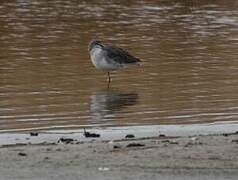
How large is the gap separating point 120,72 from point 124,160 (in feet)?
29.2

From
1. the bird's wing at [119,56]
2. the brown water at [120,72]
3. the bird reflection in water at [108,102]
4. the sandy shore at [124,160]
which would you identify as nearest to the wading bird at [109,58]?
the bird's wing at [119,56]

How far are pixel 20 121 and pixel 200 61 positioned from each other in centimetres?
683

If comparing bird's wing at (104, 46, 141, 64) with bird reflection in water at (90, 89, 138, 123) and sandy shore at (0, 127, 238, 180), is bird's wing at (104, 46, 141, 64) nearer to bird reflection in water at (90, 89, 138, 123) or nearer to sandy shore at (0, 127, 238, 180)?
bird reflection in water at (90, 89, 138, 123)

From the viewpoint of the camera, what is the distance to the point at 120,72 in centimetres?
1781

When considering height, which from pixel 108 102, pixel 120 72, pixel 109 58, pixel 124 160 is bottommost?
pixel 120 72

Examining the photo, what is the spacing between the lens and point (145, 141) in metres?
10.3

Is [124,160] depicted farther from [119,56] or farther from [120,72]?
[120,72]

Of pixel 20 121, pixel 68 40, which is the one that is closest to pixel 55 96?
pixel 20 121

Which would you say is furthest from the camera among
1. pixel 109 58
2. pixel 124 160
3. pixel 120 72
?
pixel 120 72

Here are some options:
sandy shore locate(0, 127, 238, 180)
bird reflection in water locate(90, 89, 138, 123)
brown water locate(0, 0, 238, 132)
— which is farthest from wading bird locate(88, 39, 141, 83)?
sandy shore locate(0, 127, 238, 180)

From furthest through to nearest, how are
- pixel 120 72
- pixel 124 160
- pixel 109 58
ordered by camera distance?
pixel 120 72, pixel 109 58, pixel 124 160

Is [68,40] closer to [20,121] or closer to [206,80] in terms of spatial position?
[206,80]

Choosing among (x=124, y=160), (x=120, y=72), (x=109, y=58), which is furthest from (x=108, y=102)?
(x=124, y=160)

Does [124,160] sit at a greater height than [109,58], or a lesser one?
greater
